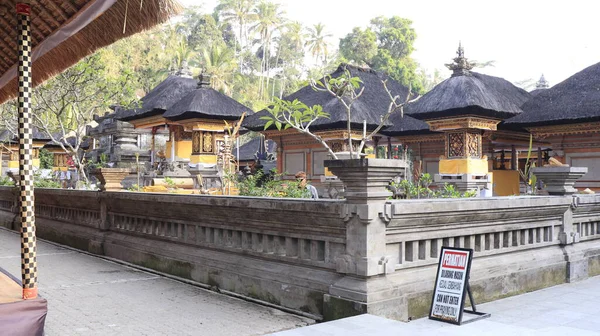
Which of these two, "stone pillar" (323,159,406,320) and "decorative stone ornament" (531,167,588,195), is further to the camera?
"decorative stone ornament" (531,167,588,195)

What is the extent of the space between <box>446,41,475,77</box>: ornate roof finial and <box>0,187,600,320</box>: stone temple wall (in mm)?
14229

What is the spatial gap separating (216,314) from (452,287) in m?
2.59

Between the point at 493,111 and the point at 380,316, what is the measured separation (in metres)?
16.7

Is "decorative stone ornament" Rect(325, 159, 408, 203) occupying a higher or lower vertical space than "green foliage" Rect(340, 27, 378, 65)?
lower

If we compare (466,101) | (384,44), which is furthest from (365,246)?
(384,44)

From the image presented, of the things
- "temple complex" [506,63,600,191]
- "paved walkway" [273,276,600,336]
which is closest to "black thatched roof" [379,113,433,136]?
"temple complex" [506,63,600,191]

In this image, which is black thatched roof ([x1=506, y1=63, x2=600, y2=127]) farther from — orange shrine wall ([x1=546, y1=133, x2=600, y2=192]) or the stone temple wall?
the stone temple wall

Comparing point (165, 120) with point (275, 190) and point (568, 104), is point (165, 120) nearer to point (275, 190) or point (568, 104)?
point (568, 104)

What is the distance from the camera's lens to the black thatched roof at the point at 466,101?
2028cm

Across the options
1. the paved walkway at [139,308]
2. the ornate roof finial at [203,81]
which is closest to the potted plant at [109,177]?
the paved walkway at [139,308]

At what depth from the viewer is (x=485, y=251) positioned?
7023 mm

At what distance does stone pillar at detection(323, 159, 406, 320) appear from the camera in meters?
5.57

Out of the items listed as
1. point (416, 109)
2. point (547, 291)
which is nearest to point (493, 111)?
point (416, 109)

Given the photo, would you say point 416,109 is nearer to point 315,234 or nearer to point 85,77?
point 85,77
